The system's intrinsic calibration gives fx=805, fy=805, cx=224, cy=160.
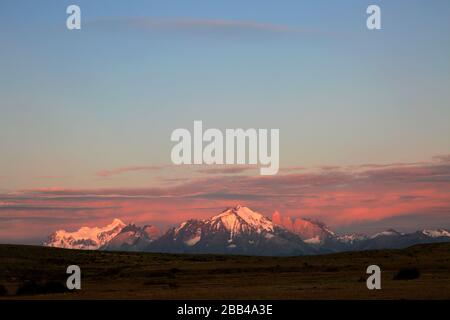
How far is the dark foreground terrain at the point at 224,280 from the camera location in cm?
6128

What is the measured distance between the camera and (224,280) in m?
83.3

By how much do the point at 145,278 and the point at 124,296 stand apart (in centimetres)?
2825

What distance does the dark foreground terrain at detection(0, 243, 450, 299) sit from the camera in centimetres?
6128
